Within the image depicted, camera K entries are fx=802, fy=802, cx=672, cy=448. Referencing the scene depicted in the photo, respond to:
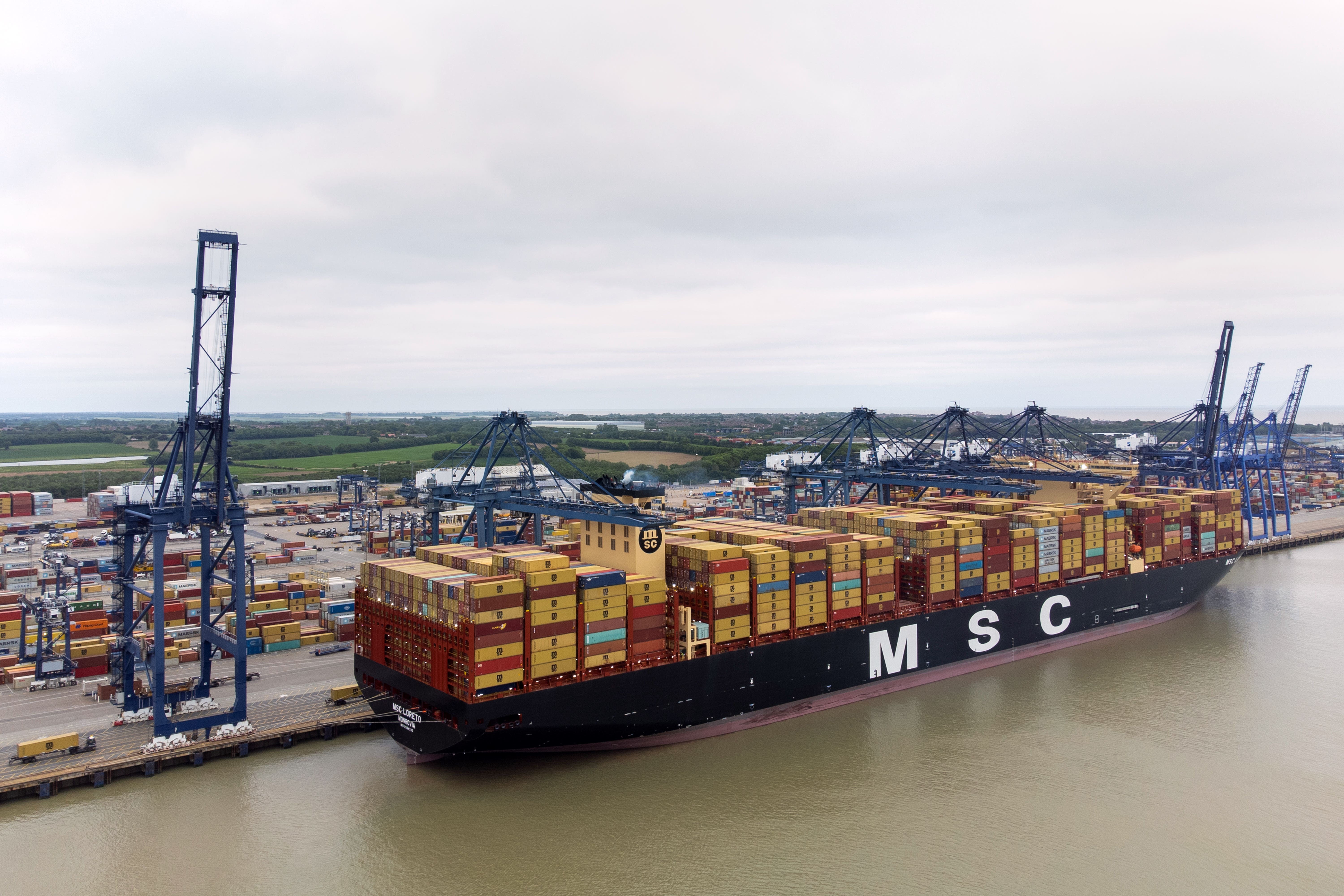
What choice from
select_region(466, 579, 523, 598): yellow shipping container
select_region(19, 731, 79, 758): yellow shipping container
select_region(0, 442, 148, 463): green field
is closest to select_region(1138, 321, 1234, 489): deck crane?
select_region(466, 579, 523, 598): yellow shipping container

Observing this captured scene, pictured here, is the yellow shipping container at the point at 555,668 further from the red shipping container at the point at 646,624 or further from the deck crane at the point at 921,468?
the deck crane at the point at 921,468

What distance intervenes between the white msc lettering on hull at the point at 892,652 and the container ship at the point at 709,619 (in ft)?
0.27

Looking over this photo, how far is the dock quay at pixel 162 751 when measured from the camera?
23.1 metres

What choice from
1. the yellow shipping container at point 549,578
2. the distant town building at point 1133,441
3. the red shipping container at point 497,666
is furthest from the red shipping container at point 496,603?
the distant town building at point 1133,441

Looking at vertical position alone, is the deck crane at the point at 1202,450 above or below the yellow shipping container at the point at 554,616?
above

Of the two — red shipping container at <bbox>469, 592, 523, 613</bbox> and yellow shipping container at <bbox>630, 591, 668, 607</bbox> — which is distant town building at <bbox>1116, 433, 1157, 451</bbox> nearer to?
yellow shipping container at <bbox>630, 591, 668, 607</bbox>

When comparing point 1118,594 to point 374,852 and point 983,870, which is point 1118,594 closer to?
point 983,870

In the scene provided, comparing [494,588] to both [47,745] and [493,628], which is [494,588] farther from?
[47,745]

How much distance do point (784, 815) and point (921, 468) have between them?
3299 centimetres

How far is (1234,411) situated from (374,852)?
250ft

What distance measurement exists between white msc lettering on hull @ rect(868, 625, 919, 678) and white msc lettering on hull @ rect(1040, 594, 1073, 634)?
28.6 feet

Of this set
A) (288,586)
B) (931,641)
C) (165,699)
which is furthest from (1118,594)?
(288,586)

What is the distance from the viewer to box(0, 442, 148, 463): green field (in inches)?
6265

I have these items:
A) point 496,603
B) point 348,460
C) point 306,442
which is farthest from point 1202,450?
point 306,442
